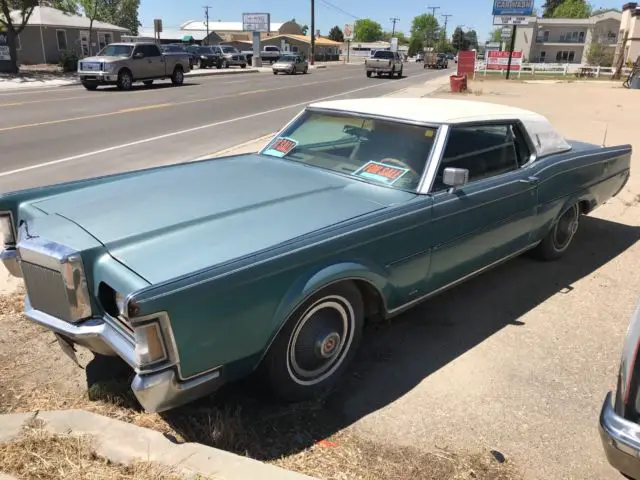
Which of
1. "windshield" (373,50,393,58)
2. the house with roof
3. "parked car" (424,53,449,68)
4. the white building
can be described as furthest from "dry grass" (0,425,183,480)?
the white building

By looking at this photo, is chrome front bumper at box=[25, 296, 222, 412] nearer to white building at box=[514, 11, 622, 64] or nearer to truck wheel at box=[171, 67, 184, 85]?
truck wheel at box=[171, 67, 184, 85]

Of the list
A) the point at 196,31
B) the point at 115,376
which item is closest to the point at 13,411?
the point at 115,376

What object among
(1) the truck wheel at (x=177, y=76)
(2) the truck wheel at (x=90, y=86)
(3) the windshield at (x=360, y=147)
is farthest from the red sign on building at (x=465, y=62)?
(3) the windshield at (x=360, y=147)

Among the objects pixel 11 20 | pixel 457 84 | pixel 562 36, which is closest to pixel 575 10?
pixel 562 36

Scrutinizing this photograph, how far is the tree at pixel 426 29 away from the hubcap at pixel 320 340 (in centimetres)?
15649

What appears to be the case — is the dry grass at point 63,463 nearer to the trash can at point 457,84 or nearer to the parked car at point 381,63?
the trash can at point 457,84

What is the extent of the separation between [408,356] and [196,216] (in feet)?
5.47

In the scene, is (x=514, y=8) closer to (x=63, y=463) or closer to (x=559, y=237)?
(x=559, y=237)

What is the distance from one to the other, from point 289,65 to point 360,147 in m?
37.8

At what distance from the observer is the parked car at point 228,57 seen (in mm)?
45625

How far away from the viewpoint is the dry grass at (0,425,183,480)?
229 cm

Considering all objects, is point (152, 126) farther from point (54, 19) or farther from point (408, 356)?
point (54, 19)

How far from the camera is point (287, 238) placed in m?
2.74

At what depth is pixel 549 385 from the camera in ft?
11.0
